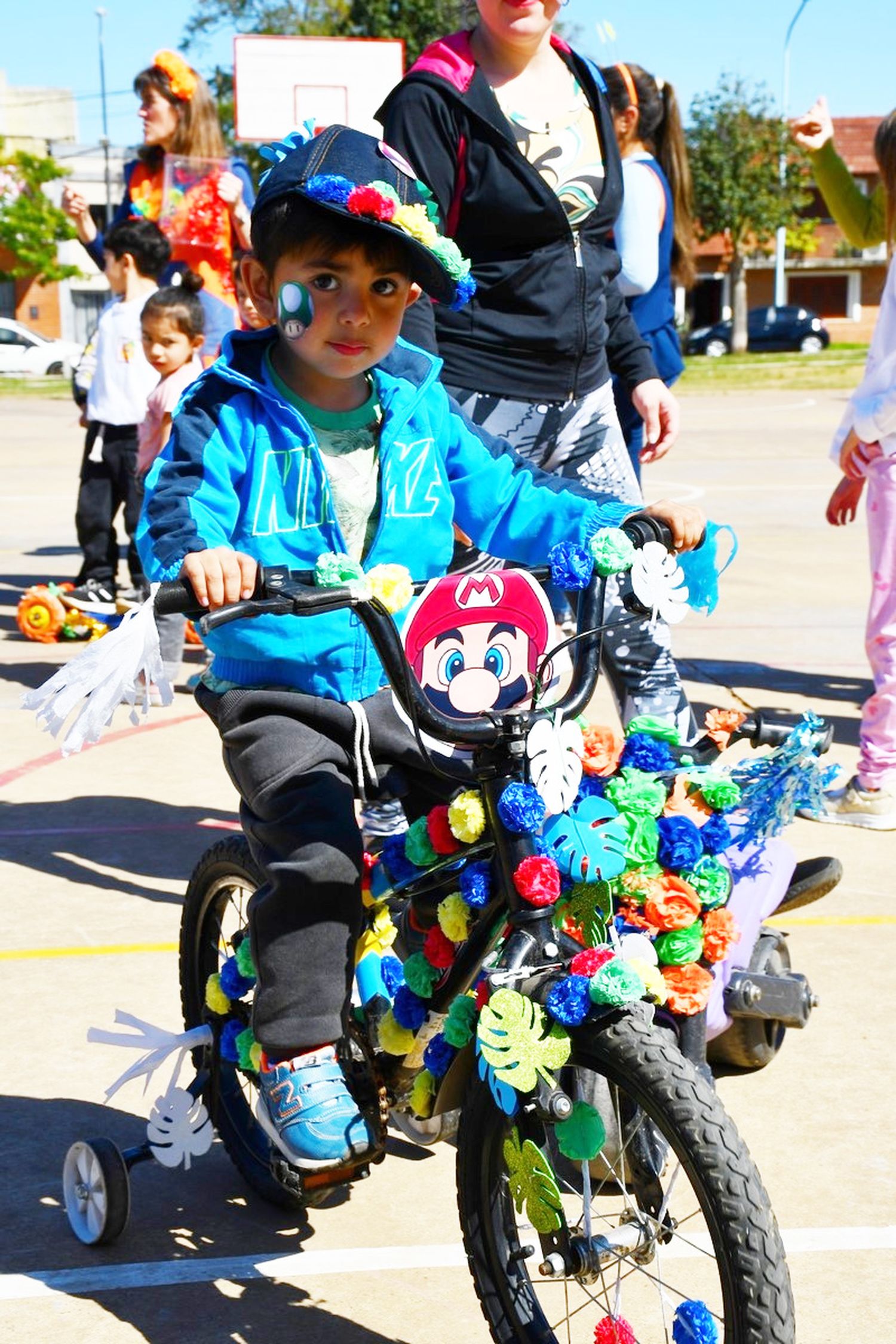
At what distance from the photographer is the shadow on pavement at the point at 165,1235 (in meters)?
2.86

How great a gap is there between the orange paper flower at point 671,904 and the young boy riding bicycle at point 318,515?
576 mm

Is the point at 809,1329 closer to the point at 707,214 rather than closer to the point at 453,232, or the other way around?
the point at 453,232

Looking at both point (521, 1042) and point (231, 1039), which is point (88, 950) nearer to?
point (231, 1039)

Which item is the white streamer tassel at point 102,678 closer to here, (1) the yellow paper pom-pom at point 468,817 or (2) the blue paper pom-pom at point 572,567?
(1) the yellow paper pom-pom at point 468,817

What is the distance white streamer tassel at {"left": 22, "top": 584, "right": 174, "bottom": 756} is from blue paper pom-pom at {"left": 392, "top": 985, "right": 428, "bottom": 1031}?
2.37 feet

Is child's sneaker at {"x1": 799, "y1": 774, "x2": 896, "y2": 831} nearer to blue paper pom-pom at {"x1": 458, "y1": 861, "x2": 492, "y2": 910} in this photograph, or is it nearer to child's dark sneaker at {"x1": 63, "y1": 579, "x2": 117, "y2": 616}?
blue paper pom-pom at {"x1": 458, "y1": 861, "x2": 492, "y2": 910}

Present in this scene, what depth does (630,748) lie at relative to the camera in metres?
2.57

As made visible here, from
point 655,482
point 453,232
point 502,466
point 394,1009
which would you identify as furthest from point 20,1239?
point 655,482

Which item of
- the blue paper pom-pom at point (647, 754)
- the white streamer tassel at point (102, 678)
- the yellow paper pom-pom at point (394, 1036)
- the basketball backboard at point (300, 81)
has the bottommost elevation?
the yellow paper pom-pom at point (394, 1036)

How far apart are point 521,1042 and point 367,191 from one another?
1.36 metres

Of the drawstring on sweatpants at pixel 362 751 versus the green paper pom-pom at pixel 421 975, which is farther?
the drawstring on sweatpants at pixel 362 751

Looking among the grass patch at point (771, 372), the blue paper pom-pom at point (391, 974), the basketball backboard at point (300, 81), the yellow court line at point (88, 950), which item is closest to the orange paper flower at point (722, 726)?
the blue paper pom-pom at point (391, 974)

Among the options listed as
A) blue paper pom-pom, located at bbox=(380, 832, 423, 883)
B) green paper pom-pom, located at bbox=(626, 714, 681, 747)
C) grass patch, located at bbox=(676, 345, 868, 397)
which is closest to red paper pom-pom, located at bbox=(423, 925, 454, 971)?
blue paper pom-pom, located at bbox=(380, 832, 423, 883)

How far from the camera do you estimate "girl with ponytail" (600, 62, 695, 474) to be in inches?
230
